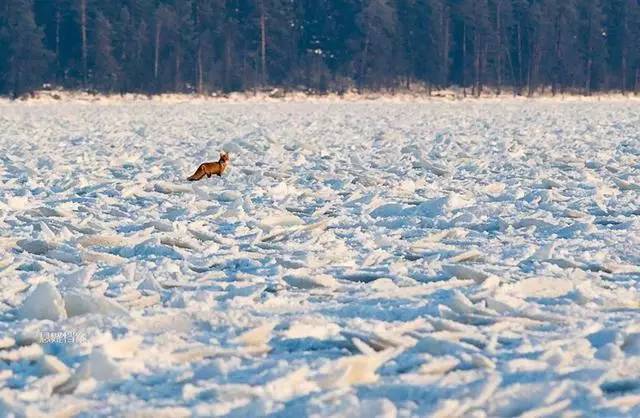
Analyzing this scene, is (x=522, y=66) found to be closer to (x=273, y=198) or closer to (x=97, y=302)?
(x=273, y=198)

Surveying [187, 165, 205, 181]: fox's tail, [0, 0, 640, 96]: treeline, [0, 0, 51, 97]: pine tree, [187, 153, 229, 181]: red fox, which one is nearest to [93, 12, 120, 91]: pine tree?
[0, 0, 640, 96]: treeline

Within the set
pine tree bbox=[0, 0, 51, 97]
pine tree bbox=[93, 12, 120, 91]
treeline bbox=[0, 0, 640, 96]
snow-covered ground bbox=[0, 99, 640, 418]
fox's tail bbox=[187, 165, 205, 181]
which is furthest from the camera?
treeline bbox=[0, 0, 640, 96]

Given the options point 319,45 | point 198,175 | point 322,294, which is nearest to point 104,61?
point 319,45

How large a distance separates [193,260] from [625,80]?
2438 inches

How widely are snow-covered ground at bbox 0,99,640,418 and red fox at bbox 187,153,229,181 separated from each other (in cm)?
20

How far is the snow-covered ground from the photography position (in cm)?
348

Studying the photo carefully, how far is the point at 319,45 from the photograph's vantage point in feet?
203

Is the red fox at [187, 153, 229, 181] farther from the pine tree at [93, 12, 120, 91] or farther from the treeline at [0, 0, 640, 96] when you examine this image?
the pine tree at [93, 12, 120, 91]

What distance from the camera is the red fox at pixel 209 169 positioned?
10.4 meters

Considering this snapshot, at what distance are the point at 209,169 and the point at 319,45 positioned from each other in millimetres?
52287

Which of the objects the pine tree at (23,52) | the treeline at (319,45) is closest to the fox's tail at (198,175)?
the pine tree at (23,52)

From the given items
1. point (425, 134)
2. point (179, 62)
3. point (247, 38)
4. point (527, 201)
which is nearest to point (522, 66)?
point (247, 38)

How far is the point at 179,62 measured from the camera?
54.6m

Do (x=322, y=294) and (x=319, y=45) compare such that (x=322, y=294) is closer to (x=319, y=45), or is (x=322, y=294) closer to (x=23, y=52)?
(x=23, y=52)
